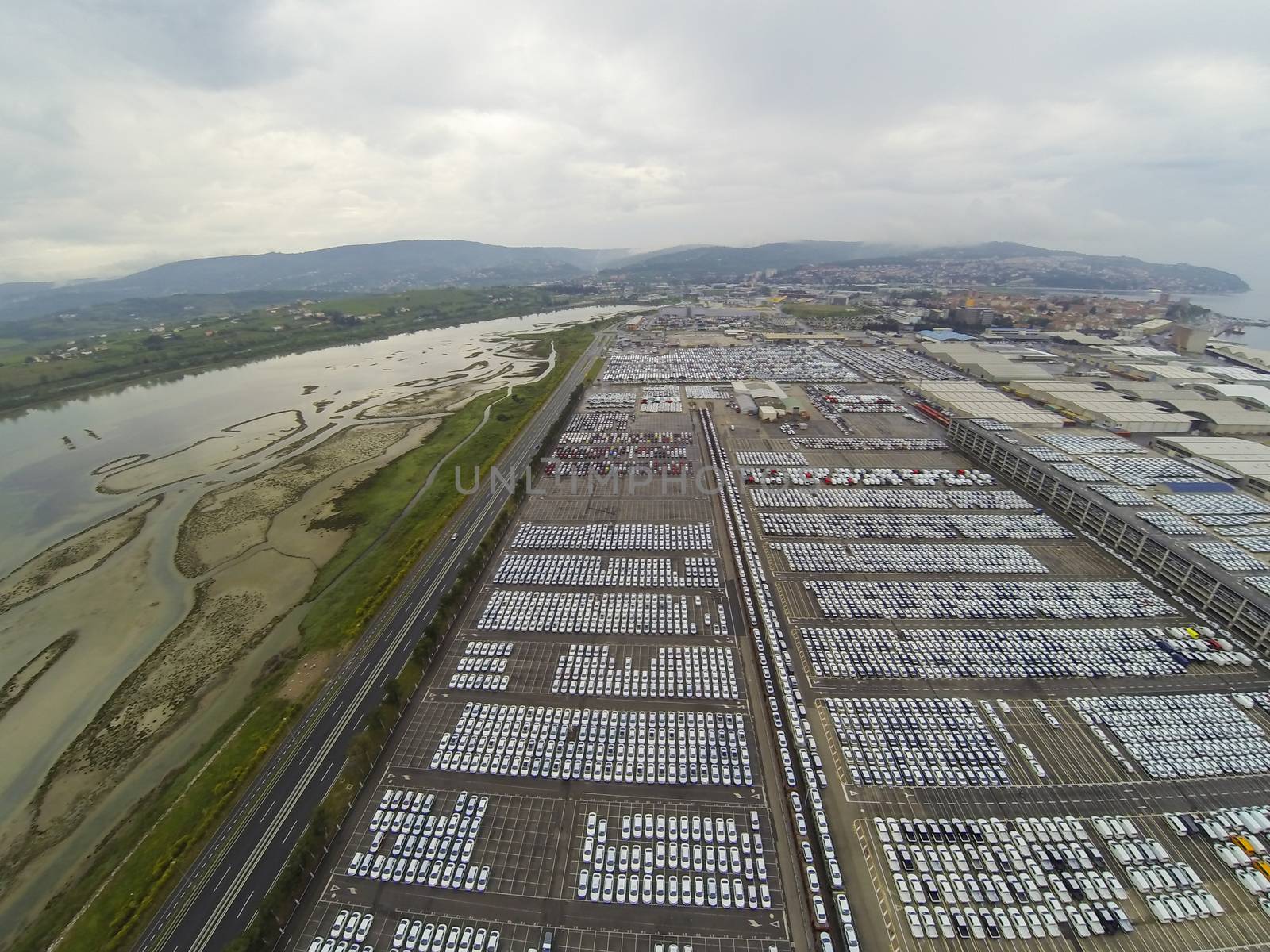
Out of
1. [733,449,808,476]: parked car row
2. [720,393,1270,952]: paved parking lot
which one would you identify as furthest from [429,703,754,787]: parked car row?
[733,449,808,476]: parked car row

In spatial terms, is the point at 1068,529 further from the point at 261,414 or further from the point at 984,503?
the point at 261,414

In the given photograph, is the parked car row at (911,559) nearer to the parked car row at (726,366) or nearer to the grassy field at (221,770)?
the grassy field at (221,770)

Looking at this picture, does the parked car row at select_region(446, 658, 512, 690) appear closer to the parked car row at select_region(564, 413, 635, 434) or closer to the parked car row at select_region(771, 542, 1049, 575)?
the parked car row at select_region(771, 542, 1049, 575)

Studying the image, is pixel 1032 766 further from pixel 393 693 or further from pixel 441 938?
pixel 393 693

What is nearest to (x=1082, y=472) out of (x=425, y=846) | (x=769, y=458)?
(x=769, y=458)

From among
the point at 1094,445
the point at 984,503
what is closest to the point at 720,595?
the point at 984,503

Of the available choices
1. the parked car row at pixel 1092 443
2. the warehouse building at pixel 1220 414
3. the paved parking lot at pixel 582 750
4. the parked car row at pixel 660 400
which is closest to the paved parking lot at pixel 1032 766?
the paved parking lot at pixel 582 750
